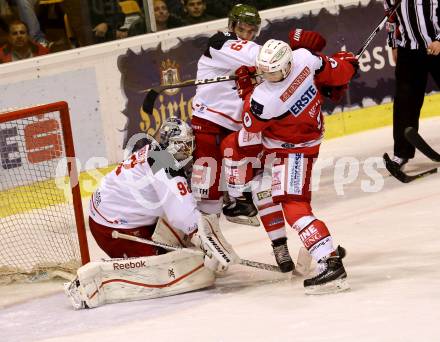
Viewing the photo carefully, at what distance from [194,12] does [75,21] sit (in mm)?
886

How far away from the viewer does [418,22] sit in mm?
6586

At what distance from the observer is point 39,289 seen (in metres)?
5.12

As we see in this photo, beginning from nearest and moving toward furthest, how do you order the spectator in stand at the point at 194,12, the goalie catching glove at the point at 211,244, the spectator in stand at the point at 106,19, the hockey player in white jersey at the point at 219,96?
the goalie catching glove at the point at 211,244 → the hockey player in white jersey at the point at 219,96 → the spectator in stand at the point at 106,19 → the spectator in stand at the point at 194,12

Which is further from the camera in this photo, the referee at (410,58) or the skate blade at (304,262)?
the referee at (410,58)

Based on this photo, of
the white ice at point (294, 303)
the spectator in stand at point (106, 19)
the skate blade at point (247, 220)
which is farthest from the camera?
the spectator in stand at point (106, 19)

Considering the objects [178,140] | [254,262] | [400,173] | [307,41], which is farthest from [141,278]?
[400,173]

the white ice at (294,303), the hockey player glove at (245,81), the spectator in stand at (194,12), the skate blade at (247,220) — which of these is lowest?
the skate blade at (247,220)

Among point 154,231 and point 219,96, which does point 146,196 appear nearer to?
point 154,231

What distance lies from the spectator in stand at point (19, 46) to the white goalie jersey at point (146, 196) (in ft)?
7.04

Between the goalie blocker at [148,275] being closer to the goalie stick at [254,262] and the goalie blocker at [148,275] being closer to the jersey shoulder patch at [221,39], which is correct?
the goalie stick at [254,262]

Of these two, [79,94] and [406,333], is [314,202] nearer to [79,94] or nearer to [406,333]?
[79,94]

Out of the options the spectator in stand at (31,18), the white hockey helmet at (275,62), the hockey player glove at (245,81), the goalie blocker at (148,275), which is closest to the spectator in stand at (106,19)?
the spectator in stand at (31,18)

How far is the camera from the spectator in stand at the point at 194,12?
7566 mm

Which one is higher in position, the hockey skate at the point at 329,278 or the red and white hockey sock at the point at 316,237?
the red and white hockey sock at the point at 316,237
